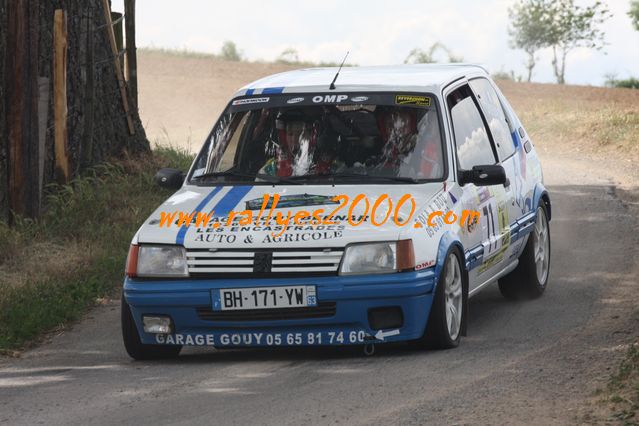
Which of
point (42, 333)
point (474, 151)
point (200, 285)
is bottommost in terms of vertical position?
point (42, 333)

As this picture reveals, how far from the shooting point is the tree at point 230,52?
3578 centimetres

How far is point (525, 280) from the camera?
34.7 feet

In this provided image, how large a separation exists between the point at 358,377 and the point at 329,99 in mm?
2277

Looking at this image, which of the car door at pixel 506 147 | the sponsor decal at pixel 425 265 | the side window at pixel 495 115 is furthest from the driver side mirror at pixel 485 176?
the side window at pixel 495 115

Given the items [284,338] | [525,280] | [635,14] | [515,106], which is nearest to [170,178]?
[284,338]

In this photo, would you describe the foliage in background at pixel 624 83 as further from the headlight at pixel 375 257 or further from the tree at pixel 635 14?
the headlight at pixel 375 257

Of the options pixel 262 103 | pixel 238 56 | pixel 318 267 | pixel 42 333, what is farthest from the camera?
pixel 238 56

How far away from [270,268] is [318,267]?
27cm

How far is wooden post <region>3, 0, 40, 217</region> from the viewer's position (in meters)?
12.8

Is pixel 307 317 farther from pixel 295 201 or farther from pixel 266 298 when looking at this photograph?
pixel 295 201

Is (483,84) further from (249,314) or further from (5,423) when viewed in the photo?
(5,423)

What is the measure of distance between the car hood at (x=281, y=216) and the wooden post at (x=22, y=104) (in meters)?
4.26

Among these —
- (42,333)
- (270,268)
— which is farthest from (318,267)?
(42,333)

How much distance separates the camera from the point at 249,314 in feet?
26.3
